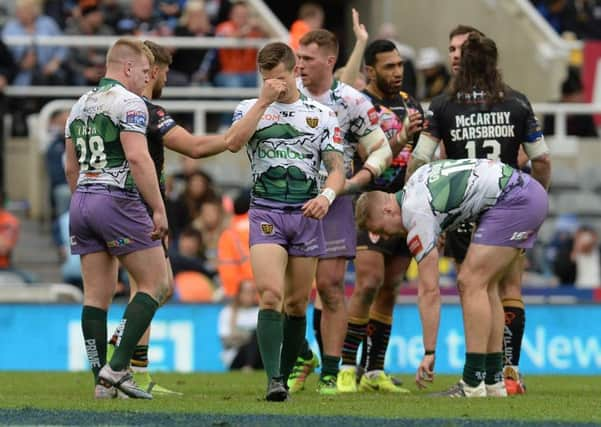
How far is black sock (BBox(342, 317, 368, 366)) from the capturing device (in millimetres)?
12578

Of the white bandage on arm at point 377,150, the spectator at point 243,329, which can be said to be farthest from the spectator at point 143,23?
the white bandage on arm at point 377,150

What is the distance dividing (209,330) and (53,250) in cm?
390

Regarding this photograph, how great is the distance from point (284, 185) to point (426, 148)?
4.11 ft

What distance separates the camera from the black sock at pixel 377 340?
12.8 metres

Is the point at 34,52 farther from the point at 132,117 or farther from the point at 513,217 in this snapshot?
the point at 513,217

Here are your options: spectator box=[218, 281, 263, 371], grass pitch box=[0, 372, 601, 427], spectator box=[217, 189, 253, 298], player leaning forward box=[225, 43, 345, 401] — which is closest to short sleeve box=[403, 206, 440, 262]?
player leaning forward box=[225, 43, 345, 401]

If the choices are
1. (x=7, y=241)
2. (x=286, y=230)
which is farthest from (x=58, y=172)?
(x=286, y=230)

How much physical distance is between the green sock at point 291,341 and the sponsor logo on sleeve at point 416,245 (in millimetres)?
902

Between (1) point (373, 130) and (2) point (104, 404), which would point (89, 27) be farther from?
(2) point (104, 404)

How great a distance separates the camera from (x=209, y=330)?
1753 cm

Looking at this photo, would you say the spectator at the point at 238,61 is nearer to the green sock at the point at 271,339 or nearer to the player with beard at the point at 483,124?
the player with beard at the point at 483,124

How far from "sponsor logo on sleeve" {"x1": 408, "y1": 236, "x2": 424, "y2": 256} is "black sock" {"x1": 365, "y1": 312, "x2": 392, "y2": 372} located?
191 centimetres

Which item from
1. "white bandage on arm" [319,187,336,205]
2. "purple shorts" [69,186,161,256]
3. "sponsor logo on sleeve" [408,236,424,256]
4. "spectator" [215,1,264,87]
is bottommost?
"sponsor logo on sleeve" [408,236,424,256]

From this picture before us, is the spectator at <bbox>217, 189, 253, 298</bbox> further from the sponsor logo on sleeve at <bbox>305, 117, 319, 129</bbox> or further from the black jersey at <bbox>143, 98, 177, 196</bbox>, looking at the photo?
the sponsor logo on sleeve at <bbox>305, 117, 319, 129</bbox>
